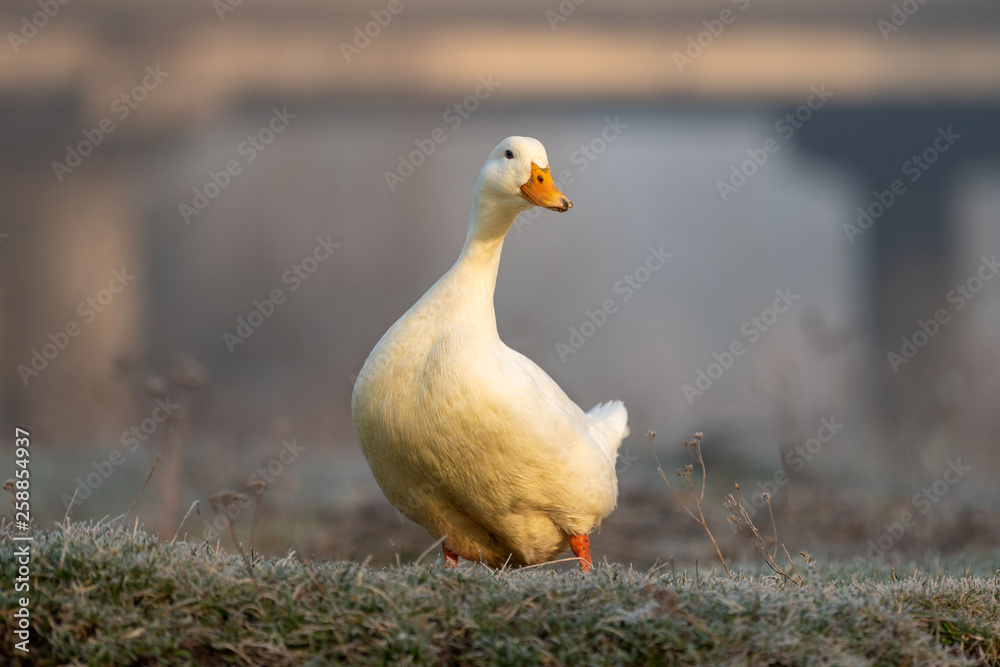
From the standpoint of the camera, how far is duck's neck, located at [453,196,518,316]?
3.89 metres

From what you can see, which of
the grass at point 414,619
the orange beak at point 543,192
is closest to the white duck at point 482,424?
the orange beak at point 543,192

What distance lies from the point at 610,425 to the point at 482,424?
153cm

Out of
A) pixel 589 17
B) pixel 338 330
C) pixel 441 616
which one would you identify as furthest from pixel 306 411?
pixel 441 616

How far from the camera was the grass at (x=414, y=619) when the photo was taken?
237cm

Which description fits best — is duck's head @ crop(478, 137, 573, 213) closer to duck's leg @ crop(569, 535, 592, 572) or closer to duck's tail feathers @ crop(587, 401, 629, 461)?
duck's tail feathers @ crop(587, 401, 629, 461)

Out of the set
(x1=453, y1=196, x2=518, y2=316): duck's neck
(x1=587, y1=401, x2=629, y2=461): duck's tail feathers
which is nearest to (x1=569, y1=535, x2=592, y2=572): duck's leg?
(x1=587, y1=401, x2=629, y2=461): duck's tail feathers

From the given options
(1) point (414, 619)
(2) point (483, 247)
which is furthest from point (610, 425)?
(1) point (414, 619)

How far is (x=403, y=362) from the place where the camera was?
3609 mm

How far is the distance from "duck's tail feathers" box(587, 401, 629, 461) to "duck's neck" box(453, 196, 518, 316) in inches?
39.1

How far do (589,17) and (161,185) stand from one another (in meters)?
9.35

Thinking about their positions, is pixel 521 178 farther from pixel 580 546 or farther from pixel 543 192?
pixel 580 546

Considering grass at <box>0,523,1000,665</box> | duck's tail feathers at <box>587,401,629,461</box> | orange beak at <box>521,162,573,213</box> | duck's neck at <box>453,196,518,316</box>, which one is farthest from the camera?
duck's tail feathers at <box>587,401,629,461</box>

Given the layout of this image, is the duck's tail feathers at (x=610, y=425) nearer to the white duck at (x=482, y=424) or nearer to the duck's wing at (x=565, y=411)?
the duck's wing at (x=565, y=411)

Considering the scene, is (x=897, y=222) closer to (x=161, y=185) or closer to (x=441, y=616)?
(x=441, y=616)
